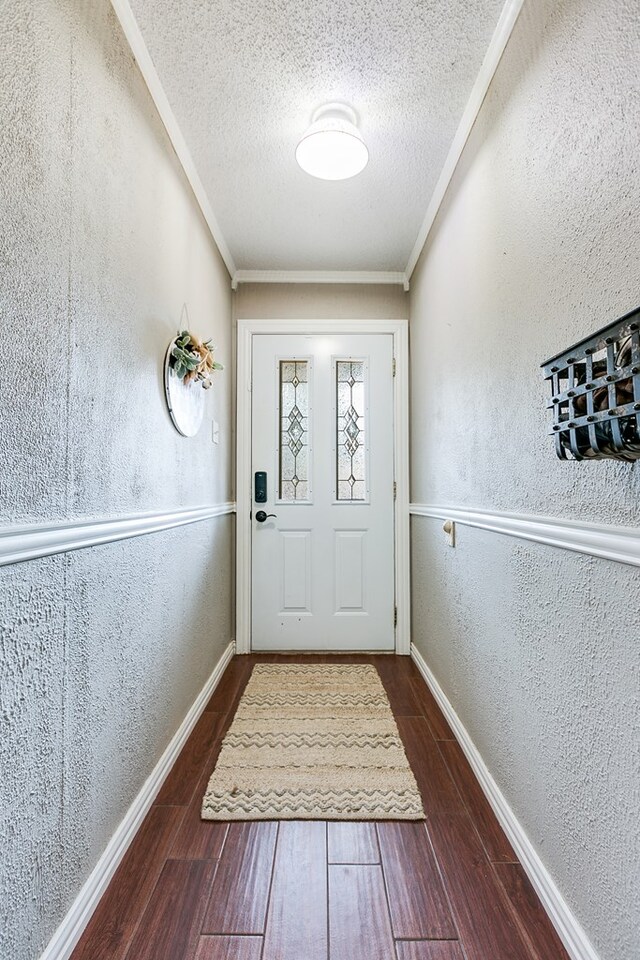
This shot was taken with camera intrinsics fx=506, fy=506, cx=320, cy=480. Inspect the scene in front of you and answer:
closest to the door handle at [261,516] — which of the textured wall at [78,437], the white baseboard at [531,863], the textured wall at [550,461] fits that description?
the textured wall at [78,437]

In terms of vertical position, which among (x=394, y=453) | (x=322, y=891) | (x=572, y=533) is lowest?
(x=322, y=891)

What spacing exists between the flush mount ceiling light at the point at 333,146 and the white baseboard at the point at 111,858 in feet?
7.18

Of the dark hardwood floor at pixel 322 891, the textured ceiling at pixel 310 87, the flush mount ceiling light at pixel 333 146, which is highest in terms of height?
the textured ceiling at pixel 310 87

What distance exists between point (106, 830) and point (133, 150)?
189 centimetres

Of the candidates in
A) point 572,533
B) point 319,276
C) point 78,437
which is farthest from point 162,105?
point 572,533

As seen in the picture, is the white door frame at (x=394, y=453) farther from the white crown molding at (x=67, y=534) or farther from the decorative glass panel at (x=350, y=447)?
the white crown molding at (x=67, y=534)

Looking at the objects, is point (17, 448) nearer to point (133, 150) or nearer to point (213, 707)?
point (133, 150)

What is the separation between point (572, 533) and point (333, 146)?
5.15 feet

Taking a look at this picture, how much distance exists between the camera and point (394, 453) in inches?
120

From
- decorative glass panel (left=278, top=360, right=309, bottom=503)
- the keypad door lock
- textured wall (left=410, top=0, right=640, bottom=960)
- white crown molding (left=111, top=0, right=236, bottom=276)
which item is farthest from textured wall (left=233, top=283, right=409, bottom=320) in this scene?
textured wall (left=410, top=0, right=640, bottom=960)

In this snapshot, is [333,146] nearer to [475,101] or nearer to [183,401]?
[475,101]

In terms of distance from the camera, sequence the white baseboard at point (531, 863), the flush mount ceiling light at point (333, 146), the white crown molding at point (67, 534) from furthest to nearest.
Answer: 1. the flush mount ceiling light at point (333, 146)
2. the white baseboard at point (531, 863)
3. the white crown molding at point (67, 534)

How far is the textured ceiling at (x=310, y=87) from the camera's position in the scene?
1424mm

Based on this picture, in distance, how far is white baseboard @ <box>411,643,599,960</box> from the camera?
41.6 inches
